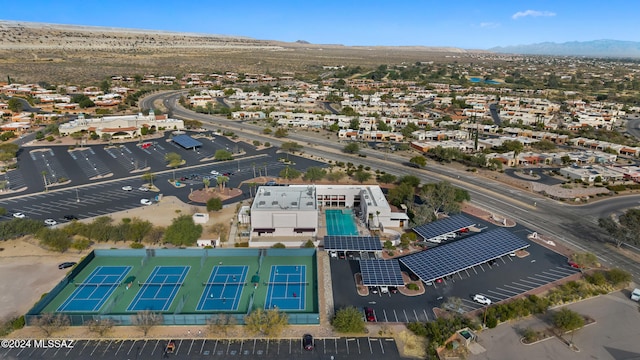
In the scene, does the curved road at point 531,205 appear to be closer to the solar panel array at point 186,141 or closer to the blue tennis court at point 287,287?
the solar panel array at point 186,141

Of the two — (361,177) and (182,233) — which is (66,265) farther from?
(361,177)

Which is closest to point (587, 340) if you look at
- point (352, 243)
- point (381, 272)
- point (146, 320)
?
A: point (381, 272)

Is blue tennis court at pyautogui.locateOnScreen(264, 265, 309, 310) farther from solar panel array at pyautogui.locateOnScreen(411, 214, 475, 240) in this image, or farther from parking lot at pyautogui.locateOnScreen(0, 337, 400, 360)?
solar panel array at pyautogui.locateOnScreen(411, 214, 475, 240)

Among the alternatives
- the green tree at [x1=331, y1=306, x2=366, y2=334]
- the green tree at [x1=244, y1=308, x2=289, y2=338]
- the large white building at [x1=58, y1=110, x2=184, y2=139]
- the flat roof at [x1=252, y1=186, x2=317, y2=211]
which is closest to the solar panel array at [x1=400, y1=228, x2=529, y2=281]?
the green tree at [x1=331, y1=306, x2=366, y2=334]

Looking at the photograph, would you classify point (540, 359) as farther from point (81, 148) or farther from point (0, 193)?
point (81, 148)

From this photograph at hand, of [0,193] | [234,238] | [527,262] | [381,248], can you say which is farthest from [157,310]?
[0,193]
